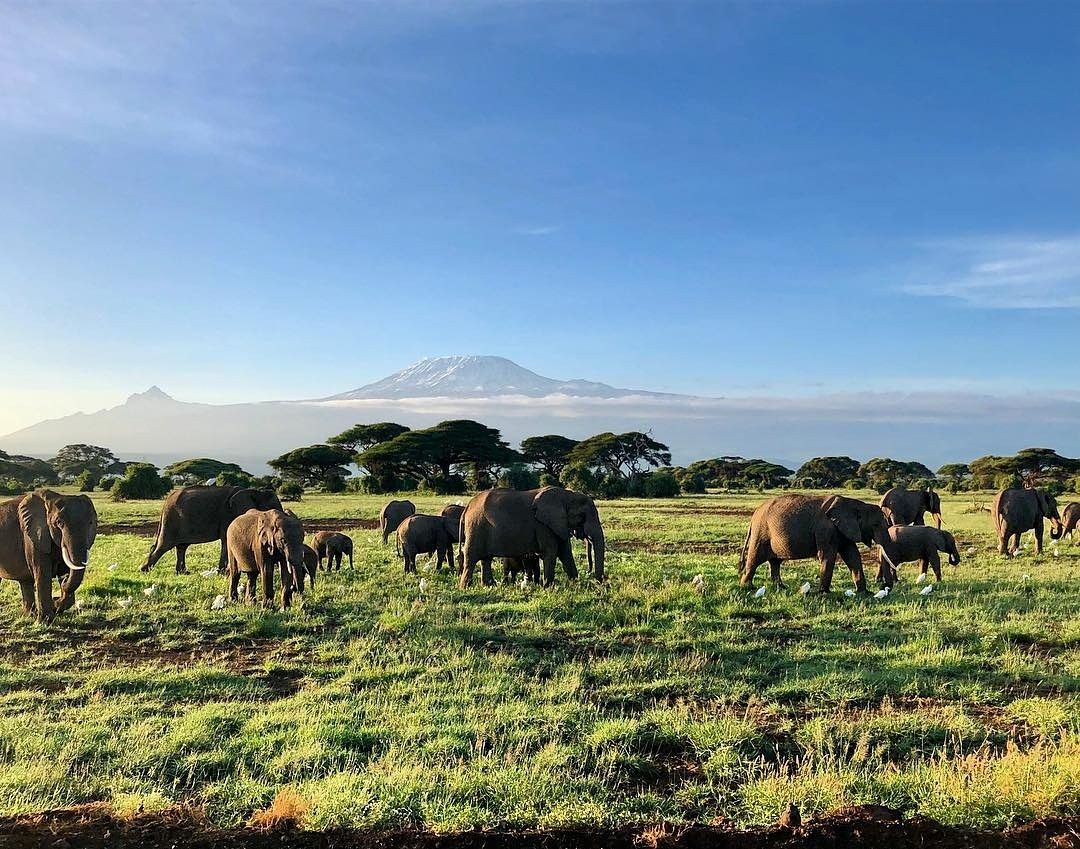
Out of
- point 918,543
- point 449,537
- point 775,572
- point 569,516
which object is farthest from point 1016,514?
point 449,537

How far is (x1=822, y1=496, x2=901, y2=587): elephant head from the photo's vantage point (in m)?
13.5

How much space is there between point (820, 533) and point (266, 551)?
386 inches

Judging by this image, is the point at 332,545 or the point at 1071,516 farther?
the point at 1071,516

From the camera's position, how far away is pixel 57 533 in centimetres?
1145

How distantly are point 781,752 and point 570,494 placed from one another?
8993 mm

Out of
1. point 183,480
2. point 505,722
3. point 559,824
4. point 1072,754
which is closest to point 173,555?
point 505,722

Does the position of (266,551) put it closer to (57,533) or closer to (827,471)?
(57,533)

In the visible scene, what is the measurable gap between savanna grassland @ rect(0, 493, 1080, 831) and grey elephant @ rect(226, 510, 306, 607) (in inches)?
27.6

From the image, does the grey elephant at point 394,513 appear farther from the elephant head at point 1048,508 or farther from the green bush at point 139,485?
the green bush at point 139,485

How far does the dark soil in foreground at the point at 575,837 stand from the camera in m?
4.69

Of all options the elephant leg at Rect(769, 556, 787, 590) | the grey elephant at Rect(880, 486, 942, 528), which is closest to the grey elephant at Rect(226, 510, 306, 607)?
the elephant leg at Rect(769, 556, 787, 590)

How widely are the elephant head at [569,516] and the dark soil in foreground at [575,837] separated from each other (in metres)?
9.48

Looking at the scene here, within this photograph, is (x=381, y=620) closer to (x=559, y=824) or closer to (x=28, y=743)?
(x=28, y=743)

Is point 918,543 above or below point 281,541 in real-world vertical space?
below
